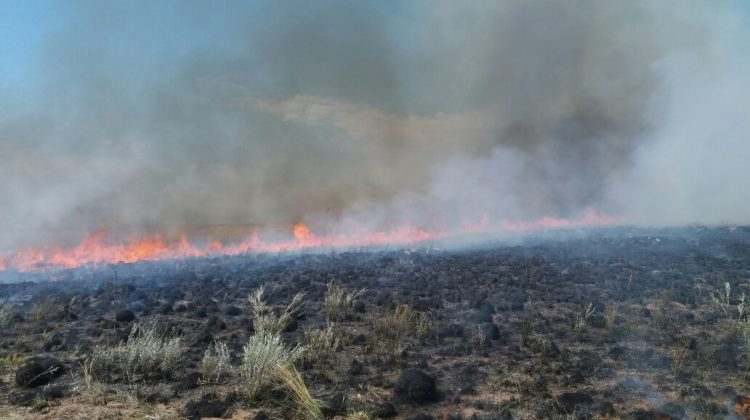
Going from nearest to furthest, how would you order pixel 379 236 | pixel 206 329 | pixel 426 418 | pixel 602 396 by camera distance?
pixel 426 418, pixel 602 396, pixel 206 329, pixel 379 236

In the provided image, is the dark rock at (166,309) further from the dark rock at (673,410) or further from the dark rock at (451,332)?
the dark rock at (673,410)

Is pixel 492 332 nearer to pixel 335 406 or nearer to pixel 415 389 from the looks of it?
pixel 415 389

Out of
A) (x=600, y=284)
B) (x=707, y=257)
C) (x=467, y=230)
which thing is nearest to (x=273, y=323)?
(x=600, y=284)

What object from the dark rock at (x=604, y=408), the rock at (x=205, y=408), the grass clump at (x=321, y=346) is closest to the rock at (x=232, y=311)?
the grass clump at (x=321, y=346)

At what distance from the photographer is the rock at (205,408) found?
19.6 ft

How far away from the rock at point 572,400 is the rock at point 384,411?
2070 millimetres

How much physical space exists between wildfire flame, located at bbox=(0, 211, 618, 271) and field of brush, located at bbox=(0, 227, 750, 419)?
11631mm

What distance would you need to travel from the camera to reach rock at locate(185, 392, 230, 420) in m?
5.96

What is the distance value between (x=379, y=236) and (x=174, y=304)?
22141 mm

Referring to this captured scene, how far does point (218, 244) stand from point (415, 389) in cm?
3238

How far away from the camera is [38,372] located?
23.8 feet

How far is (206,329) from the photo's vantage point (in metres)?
10.3

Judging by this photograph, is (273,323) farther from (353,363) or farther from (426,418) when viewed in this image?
(426,418)

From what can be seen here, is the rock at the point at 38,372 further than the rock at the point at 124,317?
No
